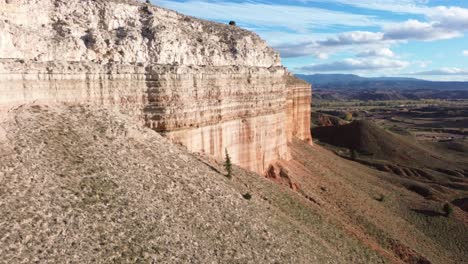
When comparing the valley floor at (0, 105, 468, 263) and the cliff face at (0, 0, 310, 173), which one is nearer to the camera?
the valley floor at (0, 105, 468, 263)

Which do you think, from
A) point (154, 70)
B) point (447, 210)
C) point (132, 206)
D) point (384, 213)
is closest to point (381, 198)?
point (384, 213)

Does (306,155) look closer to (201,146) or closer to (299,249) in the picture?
(201,146)

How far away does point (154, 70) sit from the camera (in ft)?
73.6

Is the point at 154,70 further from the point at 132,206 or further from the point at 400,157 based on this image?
the point at 400,157

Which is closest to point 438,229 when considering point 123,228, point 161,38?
point 161,38

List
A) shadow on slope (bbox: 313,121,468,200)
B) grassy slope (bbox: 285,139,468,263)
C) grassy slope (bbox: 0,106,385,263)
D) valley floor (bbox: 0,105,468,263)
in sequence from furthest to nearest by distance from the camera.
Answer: shadow on slope (bbox: 313,121,468,200) → grassy slope (bbox: 285,139,468,263) → valley floor (bbox: 0,105,468,263) → grassy slope (bbox: 0,106,385,263)

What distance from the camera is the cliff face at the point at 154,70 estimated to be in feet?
59.4

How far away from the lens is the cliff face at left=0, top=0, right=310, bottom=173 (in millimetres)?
18109

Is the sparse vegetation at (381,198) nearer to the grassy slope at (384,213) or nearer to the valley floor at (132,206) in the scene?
the grassy slope at (384,213)

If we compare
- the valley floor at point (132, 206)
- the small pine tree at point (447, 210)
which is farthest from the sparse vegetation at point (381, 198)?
the valley floor at point (132, 206)

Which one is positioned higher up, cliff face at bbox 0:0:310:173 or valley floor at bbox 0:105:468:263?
cliff face at bbox 0:0:310:173

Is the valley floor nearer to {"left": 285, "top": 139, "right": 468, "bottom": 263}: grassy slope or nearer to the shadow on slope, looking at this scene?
Answer: {"left": 285, "top": 139, "right": 468, "bottom": 263}: grassy slope

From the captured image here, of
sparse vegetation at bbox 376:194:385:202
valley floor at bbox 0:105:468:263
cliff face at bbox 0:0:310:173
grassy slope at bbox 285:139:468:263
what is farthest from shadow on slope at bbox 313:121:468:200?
valley floor at bbox 0:105:468:263

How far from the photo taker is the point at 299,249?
1980 centimetres
